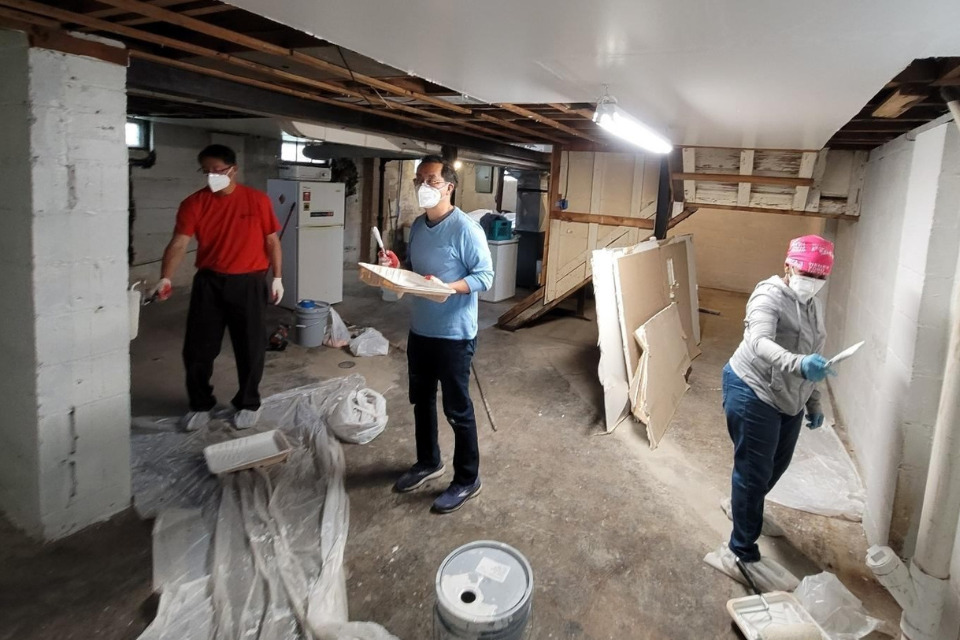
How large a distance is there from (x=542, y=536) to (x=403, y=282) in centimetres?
121

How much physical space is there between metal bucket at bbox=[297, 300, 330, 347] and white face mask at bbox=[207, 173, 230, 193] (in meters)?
1.91

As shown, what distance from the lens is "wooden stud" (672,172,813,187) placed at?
13.6 ft

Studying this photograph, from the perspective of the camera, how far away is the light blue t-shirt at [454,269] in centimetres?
237

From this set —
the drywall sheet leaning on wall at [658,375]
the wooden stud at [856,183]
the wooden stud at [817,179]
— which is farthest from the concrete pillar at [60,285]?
the wooden stud at [856,183]

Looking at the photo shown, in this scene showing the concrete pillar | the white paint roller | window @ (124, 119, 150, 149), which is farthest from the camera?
window @ (124, 119, 150, 149)

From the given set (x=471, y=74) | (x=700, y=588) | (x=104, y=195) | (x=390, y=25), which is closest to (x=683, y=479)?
(x=700, y=588)

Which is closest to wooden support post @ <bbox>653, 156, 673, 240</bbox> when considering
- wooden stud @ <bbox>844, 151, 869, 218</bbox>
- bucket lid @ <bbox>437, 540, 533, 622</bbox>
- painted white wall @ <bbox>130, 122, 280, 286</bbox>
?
wooden stud @ <bbox>844, 151, 869, 218</bbox>

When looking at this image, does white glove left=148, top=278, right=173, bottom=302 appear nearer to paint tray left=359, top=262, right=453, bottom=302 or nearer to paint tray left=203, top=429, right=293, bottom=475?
paint tray left=203, top=429, right=293, bottom=475

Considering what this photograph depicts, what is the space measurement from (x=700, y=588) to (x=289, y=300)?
192 inches

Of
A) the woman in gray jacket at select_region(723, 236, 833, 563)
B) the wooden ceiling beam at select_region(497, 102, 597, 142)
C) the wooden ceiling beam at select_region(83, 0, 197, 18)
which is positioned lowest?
the woman in gray jacket at select_region(723, 236, 833, 563)

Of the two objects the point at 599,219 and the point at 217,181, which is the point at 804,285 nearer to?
the point at 217,181

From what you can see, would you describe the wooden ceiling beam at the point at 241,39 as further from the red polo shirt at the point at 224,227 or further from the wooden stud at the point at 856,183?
the wooden stud at the point at 856,183

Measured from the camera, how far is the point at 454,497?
2555 mm

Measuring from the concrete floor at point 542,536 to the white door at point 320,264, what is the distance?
6.31ft
